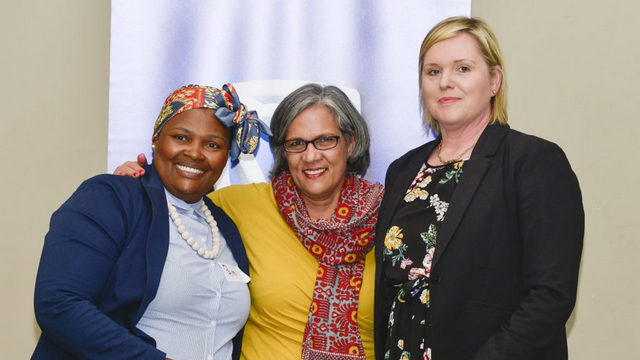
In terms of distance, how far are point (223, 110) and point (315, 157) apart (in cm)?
43

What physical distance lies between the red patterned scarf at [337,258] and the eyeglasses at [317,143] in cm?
17

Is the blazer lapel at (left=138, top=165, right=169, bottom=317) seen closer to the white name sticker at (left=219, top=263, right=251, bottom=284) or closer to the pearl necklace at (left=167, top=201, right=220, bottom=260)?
the pearl necklace at (left=167, top=201, right=220, bottom=260)

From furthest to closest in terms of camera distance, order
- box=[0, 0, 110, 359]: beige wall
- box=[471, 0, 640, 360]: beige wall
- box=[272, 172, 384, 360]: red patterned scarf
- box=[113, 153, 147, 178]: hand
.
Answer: box=[0, 0, 110, 359]: beige wall → box=[471, 0, 640, 360]: beige wall → box=[272, 172, 384, 360]: red patterned scarf → box=[113, 153, 147, 178]: hand

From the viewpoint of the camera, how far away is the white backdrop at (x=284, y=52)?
262 centimetres

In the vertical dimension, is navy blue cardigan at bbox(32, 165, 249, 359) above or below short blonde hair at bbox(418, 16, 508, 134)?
below

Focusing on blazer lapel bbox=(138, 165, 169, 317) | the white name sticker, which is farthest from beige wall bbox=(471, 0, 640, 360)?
blazer lapel bbox=(138, 165, 169, 317)

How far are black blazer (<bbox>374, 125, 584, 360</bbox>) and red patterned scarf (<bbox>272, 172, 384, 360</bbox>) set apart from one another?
18.9 inches

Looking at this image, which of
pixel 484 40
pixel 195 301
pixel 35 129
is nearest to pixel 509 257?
pixel 484 40

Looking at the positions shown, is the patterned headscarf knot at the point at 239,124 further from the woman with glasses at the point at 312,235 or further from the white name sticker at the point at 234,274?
the white name sticker at the point at 234,274

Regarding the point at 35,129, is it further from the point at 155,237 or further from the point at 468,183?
the point at 468,183

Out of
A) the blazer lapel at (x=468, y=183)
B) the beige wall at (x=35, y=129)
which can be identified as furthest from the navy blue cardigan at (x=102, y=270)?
the beige wall at (x=35, y=129)

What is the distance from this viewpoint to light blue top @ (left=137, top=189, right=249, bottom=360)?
179cm

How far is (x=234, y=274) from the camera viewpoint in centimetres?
202

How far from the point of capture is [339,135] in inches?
89.7
